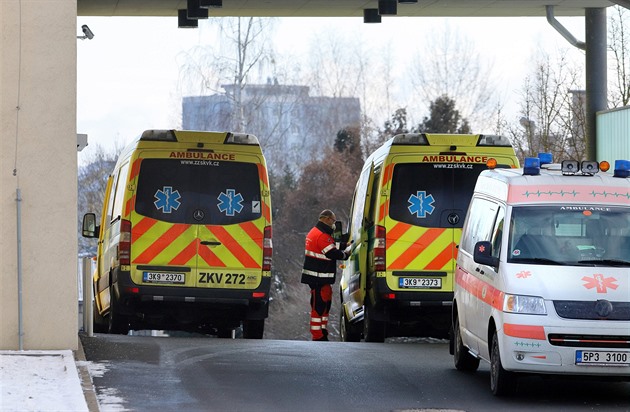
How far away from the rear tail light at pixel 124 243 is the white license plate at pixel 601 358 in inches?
287

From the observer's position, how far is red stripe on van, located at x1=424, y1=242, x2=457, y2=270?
55.5ft

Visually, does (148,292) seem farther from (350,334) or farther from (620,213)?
(620,213)

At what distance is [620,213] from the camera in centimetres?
1195

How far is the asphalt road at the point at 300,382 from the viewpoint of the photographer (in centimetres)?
1079

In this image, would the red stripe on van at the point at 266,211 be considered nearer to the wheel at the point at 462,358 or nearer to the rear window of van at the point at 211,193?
the rear window of van at the point at 211,193

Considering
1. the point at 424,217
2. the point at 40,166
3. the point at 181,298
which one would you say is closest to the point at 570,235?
the point at 40,166

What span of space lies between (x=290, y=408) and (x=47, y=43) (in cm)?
446

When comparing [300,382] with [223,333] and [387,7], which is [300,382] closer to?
[223,333]

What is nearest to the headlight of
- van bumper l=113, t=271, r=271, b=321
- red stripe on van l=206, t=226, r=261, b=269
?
van bumper l=113, t=271, r=271, b=321

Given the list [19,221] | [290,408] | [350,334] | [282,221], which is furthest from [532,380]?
[282,221]

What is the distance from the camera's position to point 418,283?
1691 centimetres

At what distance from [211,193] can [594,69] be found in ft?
26.1

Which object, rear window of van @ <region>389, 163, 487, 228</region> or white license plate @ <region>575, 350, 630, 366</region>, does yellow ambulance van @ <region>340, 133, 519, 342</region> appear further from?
white license plate @ <region>575, 350, 630, 366</region>

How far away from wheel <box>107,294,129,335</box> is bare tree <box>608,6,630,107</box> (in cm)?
1706
